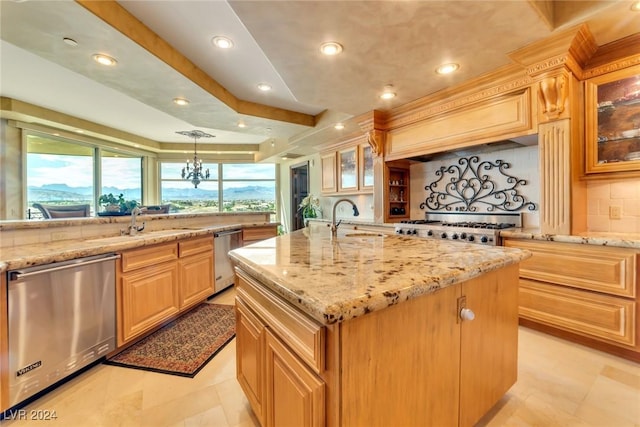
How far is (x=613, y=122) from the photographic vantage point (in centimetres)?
215

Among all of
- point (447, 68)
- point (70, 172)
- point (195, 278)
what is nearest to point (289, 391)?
point (195, 278)

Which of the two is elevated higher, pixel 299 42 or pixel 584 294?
pixel 299 42

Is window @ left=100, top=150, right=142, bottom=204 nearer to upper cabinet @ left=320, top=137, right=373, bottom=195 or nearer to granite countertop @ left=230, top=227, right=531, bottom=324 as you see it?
upper cabinet @ left=320, top=137, right=373, bottom=195

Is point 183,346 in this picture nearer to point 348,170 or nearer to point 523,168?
point 348,170

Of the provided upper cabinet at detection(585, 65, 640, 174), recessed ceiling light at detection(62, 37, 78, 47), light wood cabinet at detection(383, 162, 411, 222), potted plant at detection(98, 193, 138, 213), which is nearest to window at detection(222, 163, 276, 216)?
light wood cabinet at detection(383, 162, 411, 222)

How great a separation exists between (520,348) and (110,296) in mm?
3214

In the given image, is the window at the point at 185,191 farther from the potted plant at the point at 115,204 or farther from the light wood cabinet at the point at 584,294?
the light wood cabinet at the point at 584,294

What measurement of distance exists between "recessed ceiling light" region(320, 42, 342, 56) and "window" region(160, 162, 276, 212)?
5.83 metres

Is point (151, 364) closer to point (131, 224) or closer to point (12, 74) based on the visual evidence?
point (131, 224)

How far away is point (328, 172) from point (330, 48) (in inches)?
124

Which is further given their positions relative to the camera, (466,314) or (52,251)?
(52,251)

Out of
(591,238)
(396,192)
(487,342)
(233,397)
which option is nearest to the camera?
(487,342)

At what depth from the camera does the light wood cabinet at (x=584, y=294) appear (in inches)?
75.9

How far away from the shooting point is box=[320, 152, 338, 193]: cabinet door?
16.6 feet
